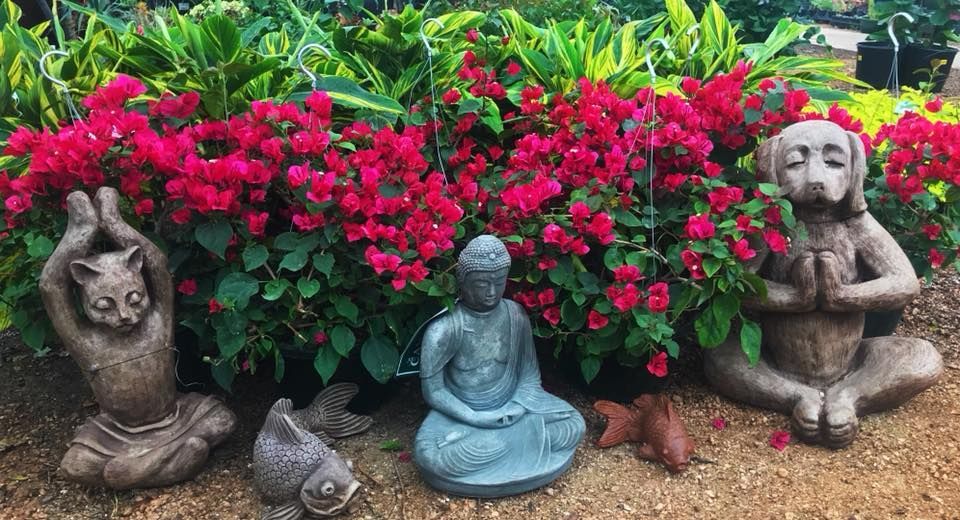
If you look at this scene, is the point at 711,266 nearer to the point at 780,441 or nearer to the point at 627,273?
the point at 627,273

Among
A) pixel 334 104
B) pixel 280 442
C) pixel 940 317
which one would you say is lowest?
pixel 940 317

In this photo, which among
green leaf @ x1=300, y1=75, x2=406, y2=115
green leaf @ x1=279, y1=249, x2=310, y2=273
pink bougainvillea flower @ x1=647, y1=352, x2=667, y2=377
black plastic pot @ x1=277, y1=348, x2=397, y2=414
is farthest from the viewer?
green leaf @ x1=300, y1=75, x2=406, y2=115

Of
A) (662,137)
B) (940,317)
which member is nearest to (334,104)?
(662,137)

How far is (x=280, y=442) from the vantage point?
7.86ft

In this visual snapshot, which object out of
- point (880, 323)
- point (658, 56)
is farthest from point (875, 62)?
point (880, 323)

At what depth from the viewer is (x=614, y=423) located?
280 cm

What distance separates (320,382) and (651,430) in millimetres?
1248

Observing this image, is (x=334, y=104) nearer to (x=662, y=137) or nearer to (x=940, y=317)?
(x=662, y=137)

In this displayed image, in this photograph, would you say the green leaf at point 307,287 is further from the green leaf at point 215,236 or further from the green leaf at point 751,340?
the green leaf at point 751,340

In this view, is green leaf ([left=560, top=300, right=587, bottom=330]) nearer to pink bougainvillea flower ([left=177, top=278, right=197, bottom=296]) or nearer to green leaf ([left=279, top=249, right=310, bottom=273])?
green leaf ([left=279, top=249, right=310, bottom=273])

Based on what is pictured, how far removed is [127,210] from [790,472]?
2562 mm

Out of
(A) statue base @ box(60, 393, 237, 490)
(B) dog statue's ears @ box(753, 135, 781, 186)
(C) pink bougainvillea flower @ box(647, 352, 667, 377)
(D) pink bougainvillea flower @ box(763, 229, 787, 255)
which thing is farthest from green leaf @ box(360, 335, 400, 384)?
(B) dog statue's ears @ box(753, 135, 781, 186)

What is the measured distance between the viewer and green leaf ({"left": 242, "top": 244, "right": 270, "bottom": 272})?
98.4 inches

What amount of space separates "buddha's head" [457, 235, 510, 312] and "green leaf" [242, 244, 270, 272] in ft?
2.12
